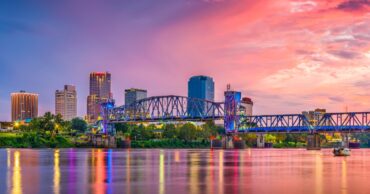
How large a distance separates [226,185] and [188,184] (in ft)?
10.3

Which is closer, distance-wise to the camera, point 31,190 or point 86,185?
point 31,190

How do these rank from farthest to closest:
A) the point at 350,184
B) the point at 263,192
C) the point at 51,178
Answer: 1. the point at 51,178
2. the point at 350,184
3. the point at 263,192

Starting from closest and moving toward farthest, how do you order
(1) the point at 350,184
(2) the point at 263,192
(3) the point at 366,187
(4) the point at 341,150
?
(2) the point at 263,192 < (3) the point at 366,187 < (1) the point at 350,184 < (4) the point at 341,150

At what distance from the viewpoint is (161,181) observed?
2024 inches

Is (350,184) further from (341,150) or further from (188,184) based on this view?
(341,150)

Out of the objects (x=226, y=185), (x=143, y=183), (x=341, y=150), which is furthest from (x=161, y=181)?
(x=341, y=150)

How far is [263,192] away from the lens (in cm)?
4200

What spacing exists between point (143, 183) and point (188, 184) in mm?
3808

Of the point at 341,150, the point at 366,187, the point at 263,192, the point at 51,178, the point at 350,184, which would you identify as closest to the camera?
the point at 263,192

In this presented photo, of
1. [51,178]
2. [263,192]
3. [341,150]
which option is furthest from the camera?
[341,150]

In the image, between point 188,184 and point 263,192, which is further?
point 188,184

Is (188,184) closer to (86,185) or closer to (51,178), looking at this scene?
(86,185)

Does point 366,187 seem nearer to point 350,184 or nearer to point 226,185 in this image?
point 350,184

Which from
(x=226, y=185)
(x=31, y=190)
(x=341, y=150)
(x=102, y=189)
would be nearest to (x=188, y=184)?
(x=226, y=185)
